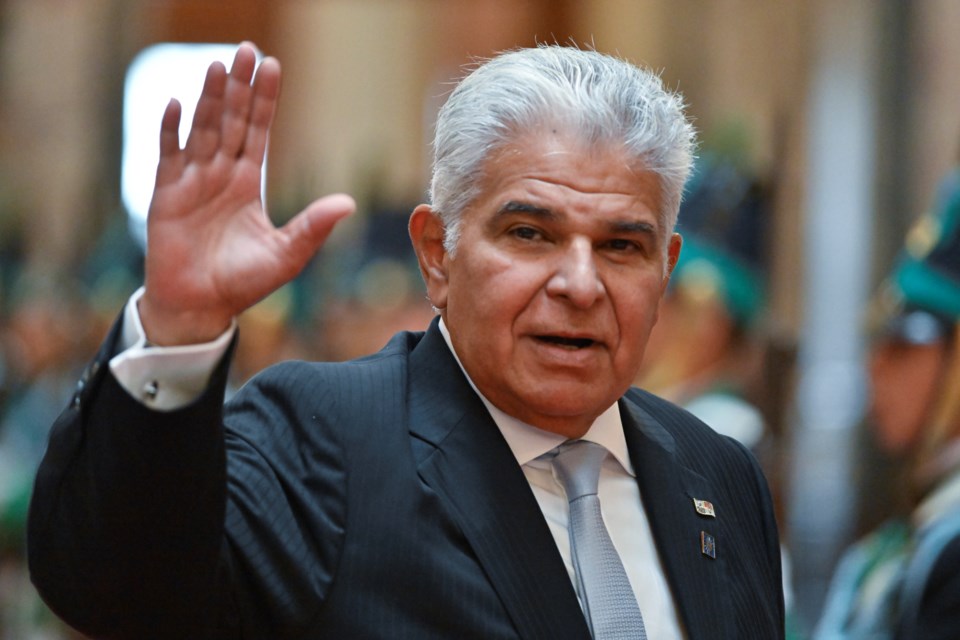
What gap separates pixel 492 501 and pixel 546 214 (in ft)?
1.70

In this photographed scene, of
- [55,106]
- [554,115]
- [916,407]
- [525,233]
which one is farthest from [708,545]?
[55,106]

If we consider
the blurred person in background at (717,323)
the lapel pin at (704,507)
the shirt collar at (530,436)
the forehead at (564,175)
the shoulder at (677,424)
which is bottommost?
the blurred person in background at (717,323)

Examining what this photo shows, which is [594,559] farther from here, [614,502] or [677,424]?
Answer: [677,424]

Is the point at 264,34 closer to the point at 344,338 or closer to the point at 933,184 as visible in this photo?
the point at 344,338

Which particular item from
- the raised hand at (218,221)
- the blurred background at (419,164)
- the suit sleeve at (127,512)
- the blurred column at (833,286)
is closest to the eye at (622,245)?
the raised hand at (218,221)

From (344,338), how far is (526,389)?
1034 centimetres

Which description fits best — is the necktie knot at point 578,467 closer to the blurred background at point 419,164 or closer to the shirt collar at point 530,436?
the shirt collar at point 530,436

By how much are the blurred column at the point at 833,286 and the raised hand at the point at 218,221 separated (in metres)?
8.67

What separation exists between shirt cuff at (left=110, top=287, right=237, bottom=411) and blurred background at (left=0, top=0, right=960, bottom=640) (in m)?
4.24

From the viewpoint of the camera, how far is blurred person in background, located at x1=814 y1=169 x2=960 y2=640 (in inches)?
200

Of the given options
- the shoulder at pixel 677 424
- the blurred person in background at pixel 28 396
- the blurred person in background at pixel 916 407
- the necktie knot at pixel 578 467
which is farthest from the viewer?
the blurred person in background at pixel 28 396

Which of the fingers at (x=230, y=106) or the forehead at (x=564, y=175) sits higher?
the fingers at (x=230, y=106)

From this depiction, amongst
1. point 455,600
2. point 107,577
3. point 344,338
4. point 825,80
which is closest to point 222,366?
point 107,577

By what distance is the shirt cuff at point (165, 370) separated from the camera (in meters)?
2.01
